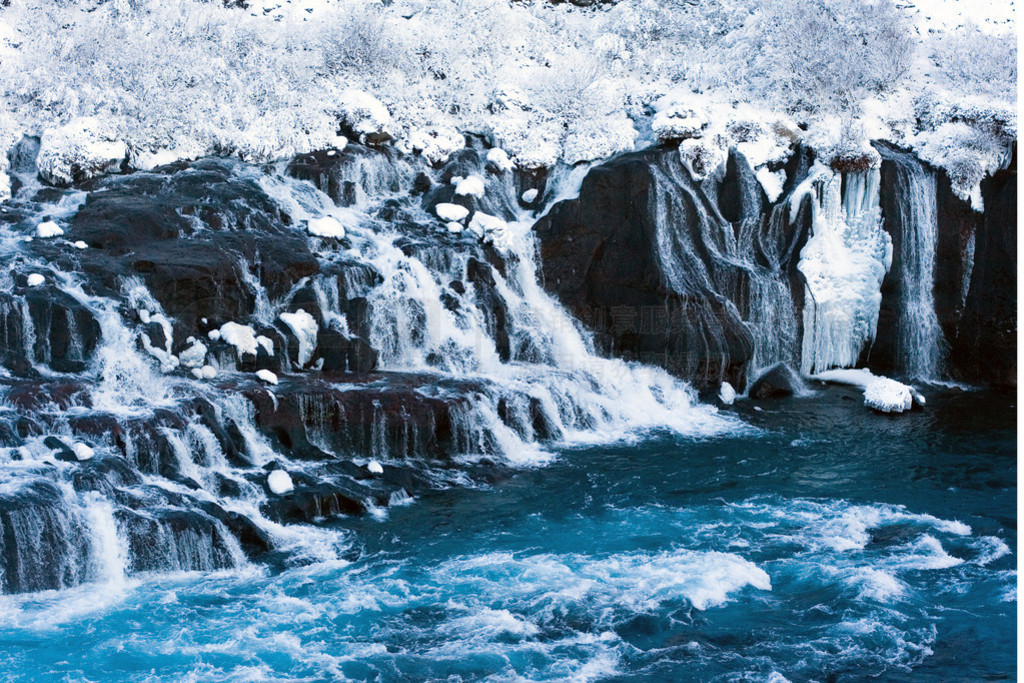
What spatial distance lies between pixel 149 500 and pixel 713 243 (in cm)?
1012

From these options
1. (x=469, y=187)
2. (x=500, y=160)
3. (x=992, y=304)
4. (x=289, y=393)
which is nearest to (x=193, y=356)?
(x=289, y=393)

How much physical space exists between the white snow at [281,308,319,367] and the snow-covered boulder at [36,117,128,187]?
5349 millimetres

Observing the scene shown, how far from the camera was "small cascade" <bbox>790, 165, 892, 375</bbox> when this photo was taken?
17.7m

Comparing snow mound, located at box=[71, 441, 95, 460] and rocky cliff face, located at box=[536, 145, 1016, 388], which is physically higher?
rocky cliff face, located at box=[536, 145, 1016, 388]

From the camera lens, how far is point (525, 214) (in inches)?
738

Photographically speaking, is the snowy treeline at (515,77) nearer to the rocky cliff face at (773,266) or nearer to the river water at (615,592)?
the rocky cliff face at (773,266)

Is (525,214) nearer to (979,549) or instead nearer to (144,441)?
(144,441)

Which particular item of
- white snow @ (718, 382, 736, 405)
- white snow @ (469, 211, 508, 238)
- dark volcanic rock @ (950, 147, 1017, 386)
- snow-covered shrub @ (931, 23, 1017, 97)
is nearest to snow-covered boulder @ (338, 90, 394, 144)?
white snow @ (469, 211, 508, 238)

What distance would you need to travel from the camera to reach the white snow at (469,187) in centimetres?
1841

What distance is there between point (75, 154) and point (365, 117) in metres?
4.84

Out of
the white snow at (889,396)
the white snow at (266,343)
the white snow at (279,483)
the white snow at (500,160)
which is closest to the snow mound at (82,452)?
the white snow at (279,483)

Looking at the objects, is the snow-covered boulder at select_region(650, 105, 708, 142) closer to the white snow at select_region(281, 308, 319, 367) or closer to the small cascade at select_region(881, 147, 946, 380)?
the small cascade at select_region(881, 147, 946, 380)

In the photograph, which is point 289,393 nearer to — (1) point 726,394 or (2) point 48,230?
(2) point 48,230

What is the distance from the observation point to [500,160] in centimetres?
1920
